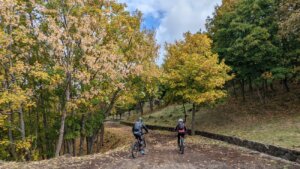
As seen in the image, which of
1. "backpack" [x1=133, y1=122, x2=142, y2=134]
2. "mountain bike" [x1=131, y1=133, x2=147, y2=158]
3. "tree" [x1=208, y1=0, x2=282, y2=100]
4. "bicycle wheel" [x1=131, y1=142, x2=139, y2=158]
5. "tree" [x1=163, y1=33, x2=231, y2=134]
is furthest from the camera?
"tree" [x1=208, y1=0, x2=282, y2=100]

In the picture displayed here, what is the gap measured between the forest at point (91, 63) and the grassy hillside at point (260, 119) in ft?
7.21

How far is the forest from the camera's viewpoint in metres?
17.8

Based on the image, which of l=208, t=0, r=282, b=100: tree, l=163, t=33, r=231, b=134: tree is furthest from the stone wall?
l=208, t=0, r=282, b=100: tree

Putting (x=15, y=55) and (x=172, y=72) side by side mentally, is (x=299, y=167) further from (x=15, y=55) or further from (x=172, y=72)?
(x=15, y=55)

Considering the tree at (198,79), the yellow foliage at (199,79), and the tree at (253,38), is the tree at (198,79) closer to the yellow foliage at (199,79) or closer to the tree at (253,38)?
the yellow foliage at (199,79)

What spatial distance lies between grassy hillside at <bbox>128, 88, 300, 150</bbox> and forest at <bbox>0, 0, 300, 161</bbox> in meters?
2.20

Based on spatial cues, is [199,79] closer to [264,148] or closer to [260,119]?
[260,119]

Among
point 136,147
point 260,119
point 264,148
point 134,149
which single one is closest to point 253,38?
point 260,119

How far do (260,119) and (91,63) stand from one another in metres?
16.3

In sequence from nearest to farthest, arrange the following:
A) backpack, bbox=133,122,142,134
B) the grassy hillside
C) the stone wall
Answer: the stone wall < backpack, bbox=133,122,142,134 < the grassy hillside

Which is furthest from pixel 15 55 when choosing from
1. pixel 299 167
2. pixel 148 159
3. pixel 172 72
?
pixel 299 167

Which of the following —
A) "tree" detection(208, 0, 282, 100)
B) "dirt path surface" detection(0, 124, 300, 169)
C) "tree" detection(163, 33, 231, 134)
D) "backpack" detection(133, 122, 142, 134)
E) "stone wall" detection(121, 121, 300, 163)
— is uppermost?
"tree" detection(208, 0, 282, 100)

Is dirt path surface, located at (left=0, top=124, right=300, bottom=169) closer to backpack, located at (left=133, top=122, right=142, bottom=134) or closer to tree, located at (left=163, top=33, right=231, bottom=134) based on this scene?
backpack, located at (left=133, top=122, right=142, bottom=134)

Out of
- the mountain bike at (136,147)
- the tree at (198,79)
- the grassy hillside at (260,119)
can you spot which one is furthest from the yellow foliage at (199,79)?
the mountain bike at (136,147)
